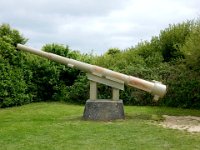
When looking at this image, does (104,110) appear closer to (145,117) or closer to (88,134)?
(145,117)

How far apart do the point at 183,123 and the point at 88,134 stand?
3.59 meters

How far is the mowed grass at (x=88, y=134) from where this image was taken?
1077 centimetres

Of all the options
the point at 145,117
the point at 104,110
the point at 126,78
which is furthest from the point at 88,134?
the point at 145,117

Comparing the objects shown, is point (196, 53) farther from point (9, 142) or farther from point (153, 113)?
point (9, 142)

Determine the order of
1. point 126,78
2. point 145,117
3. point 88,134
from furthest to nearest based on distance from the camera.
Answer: point 145,117 < point 126,78 < point 88,134

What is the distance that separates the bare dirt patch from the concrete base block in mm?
1451

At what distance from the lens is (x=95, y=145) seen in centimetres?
1076

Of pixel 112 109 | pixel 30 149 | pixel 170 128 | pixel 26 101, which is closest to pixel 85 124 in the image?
pixel 112 109

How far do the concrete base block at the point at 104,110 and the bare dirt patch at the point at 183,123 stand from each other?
145cm

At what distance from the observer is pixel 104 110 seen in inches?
576

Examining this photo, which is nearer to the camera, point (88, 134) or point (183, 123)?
point (88, 134)

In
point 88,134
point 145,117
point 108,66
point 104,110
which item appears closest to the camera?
point 88,134

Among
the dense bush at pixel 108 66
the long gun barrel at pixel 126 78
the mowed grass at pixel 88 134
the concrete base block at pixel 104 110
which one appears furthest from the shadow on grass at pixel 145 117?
the dense bush at pixel 108 66

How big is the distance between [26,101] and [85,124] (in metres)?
8.24
